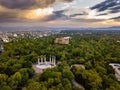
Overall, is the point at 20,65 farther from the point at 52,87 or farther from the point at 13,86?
the point at 52,87

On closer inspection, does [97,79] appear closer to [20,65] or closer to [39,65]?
[20,65]

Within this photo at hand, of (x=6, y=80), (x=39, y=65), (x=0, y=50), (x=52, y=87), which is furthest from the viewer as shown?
(x=0, y=50)

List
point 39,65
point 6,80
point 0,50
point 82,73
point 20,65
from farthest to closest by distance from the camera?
1. point 0,50
2. point 39,65
3. point 20,65
4. point 82,73
5. point 6,80

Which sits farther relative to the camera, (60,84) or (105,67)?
(105,67)

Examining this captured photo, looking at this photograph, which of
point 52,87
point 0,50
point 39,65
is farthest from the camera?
point 0,50

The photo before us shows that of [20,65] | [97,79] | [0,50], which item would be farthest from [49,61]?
[97,79]

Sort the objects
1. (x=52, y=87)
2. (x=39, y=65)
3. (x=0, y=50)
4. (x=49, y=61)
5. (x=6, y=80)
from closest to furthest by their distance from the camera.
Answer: (x=52, y=87) → (x=6, y=80) → (x=39, y=65) → (x=49, y=61) → (x=0, y=50)

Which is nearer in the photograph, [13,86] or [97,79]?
[13,86]

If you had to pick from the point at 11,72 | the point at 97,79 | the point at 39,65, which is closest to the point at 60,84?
the point at 97,79
